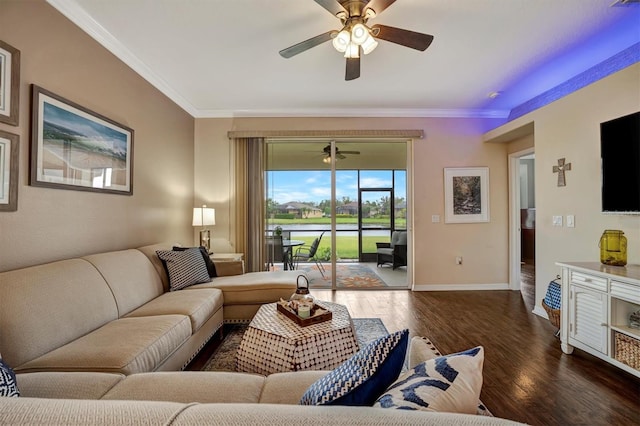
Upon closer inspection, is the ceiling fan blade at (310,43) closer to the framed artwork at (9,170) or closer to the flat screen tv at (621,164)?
the framed artwork at (9,170)

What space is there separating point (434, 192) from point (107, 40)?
4.36 m

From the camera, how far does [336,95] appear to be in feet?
12.7

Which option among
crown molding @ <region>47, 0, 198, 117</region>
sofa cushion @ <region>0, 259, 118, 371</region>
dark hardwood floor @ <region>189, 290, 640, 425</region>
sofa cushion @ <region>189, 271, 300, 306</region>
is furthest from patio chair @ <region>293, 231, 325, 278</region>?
sofa cushion @ <region>0, 259, 118, 371</region>

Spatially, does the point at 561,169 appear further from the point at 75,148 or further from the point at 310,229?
the point at 75,148

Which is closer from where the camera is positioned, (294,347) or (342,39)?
(294,347)

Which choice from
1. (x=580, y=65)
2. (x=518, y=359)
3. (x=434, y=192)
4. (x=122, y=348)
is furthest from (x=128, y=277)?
(x=580, y=65)

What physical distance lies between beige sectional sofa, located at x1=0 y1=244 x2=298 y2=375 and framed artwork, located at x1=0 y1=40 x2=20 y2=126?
959 mm

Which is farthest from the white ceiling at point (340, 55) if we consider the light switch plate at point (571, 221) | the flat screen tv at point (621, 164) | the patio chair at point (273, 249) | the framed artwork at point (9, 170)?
the patio chair at point (273, 249)

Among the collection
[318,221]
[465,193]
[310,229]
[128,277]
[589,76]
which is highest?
[589,76]

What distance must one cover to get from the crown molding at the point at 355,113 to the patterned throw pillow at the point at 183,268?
7.89 ft

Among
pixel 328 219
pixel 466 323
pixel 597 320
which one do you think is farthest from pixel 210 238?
pixel 597 320

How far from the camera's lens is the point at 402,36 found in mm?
2117

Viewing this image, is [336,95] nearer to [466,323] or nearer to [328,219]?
[328,219]

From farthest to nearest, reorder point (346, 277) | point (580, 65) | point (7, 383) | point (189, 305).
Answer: point (346, 277), point (580, 65), point (189, 305), point (7, 383)
